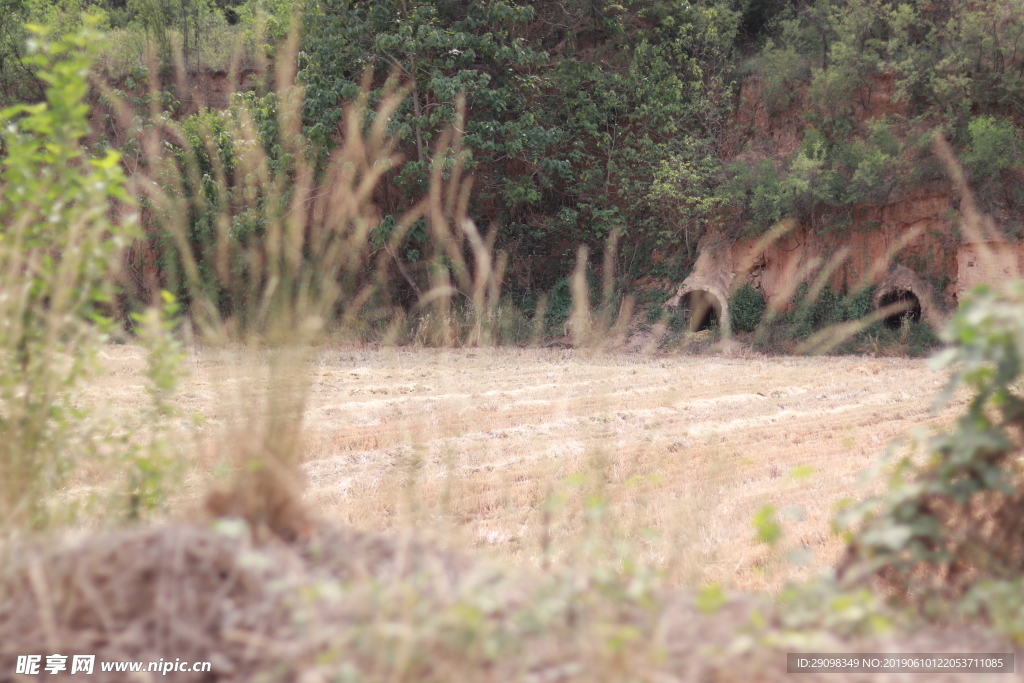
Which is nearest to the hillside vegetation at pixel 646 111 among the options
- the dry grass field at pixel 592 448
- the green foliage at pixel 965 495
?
the dry grass field at pixel 592 448

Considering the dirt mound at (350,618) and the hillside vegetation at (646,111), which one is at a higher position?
the hillside vegetation at (646,111)

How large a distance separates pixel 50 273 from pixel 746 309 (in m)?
12.2

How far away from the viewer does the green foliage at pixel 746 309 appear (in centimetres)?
1330

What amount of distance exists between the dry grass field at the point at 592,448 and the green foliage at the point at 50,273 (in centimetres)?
27

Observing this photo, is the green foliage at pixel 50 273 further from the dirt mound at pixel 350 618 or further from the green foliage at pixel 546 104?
the green foliage at pixel 546 104

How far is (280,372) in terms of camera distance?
2.39 meters

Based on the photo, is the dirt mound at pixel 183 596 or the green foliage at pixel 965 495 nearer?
the dirt mound at pixel 183 596

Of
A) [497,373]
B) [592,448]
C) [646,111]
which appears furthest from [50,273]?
[646,111]

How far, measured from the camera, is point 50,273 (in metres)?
2.73

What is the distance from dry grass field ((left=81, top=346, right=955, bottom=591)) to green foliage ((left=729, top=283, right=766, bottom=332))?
2.76m

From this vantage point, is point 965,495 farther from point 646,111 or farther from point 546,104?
point 546,104

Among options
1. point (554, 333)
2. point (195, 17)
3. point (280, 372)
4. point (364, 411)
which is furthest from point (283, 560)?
point (195, 17)

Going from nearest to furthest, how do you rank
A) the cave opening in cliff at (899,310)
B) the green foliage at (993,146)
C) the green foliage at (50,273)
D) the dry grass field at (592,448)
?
1. the green foliage at (50,273)
2. the dry grass field at (592,448)
3. the green foliage at (993,146)
4. the cave opening in cliff at (899,310)

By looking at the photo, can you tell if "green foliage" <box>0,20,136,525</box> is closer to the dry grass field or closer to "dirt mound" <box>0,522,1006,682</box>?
the dry grass field
